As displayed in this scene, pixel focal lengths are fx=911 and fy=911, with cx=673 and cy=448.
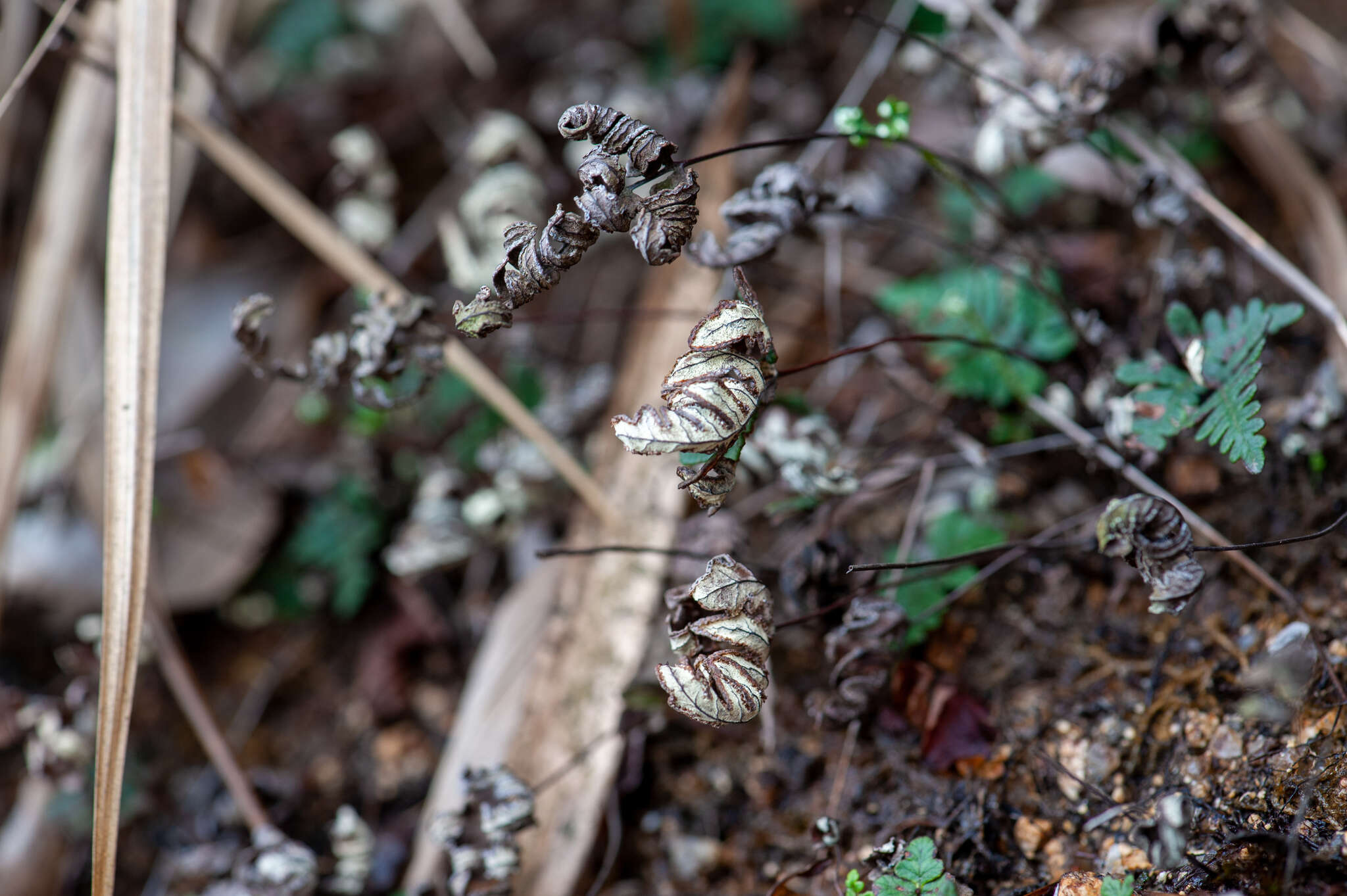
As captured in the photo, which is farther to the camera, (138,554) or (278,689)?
(278,689)

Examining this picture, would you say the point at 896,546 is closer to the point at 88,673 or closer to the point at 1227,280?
the point at 1227,280

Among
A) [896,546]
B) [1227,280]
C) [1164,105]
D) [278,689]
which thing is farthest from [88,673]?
[1164,105]

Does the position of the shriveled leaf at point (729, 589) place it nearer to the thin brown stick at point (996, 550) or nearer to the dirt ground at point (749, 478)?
the dirt ground at point (749, 478)

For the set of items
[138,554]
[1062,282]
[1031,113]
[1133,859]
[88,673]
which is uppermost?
[1031,113]

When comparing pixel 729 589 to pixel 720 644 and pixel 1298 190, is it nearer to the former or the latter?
pixel 720 644

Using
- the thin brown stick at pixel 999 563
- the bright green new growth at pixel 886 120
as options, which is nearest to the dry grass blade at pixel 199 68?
the bright green new growth at pixel 886 120

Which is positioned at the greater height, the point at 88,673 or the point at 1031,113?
the point at 1031,113
